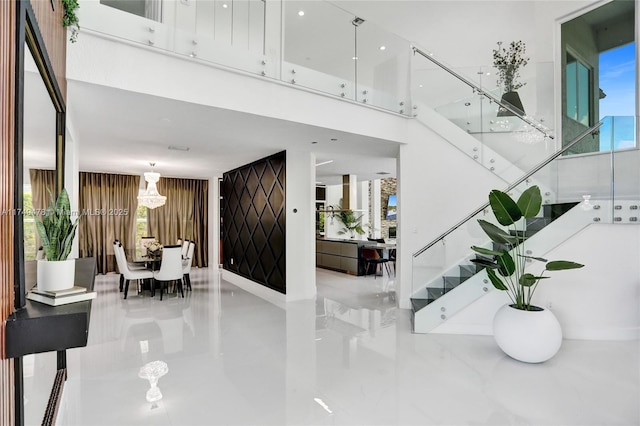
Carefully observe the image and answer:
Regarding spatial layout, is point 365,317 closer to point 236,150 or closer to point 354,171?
point 236,150

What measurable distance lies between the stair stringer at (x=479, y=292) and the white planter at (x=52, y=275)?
396 centimetres

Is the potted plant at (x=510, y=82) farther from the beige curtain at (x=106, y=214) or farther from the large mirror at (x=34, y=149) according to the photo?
the beige curtain at (x=106, y=214)

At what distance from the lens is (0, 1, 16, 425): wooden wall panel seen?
1261mm

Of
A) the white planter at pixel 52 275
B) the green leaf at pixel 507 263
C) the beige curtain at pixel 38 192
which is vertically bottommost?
the green leaf at pixel 507 263

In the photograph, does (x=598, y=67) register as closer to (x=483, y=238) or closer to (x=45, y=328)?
(x=483, y=238)

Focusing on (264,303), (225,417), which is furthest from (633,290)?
(264,303)

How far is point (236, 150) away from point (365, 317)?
3672 mm

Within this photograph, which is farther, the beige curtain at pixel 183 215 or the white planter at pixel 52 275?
the beige curtain at pixel 183 215

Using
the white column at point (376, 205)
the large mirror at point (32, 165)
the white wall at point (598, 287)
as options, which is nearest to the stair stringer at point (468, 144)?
the white wall at point (598, 287)

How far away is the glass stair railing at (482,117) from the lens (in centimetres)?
556

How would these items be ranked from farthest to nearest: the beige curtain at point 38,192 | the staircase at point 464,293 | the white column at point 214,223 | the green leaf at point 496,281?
1. the white column at point 214,223
2. the staircase at point 464,293
3. the green leaf at point 496,281
4. the beige curtain at point 38,192

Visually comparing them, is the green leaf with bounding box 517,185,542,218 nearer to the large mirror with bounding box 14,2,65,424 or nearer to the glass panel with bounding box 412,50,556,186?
the glass panel with bounding box 412,50,556,186

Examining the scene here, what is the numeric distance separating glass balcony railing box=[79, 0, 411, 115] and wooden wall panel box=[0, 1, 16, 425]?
7.33ft

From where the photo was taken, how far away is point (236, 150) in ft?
20.8
